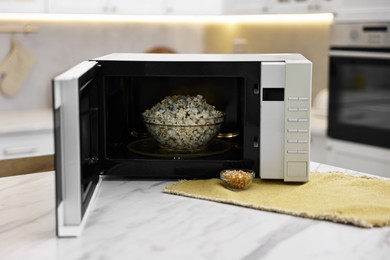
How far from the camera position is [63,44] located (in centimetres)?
360

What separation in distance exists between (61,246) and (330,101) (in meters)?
2.22

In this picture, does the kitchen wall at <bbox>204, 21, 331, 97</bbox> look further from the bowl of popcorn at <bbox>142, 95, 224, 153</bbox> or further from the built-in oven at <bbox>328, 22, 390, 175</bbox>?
the bowl of popcorn at <bbox>142, 95, 224, 153</bbox>

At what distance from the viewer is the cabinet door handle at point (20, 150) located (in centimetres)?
292

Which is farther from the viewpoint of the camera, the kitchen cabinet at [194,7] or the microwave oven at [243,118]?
the kitchen cabinet at [194,7]

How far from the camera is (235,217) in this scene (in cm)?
118

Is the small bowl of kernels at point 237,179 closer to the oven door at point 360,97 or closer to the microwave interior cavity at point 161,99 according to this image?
the microwave interior cavity at point 161,99

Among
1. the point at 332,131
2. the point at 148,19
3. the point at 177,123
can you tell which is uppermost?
the point at 148,19

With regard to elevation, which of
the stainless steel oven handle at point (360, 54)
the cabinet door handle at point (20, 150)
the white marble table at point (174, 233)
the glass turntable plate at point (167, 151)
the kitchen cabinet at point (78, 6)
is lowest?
the cabinet door handle at point (20, 150)

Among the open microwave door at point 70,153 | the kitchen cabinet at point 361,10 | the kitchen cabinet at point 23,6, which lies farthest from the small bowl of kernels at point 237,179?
the kitchen cabinet at point 23,6

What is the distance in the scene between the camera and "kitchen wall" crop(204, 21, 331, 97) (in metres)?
3.49

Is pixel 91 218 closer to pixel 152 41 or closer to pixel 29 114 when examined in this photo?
pixel 29 114

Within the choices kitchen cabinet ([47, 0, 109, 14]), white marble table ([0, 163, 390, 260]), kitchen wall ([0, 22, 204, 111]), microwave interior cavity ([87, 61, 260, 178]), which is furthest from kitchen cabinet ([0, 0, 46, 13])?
white marble table ([0, 163, 390, 260])

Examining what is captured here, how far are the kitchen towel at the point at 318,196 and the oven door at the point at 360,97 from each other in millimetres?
1368

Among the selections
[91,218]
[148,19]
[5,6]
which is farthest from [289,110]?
[148,19]
